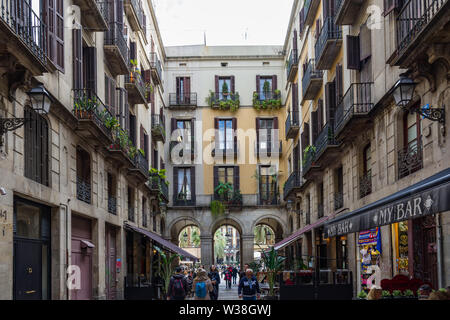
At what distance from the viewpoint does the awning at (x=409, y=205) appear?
26.9 feet

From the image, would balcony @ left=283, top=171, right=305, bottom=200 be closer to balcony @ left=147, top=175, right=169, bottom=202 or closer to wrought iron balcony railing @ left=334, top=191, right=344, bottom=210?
balcony @ left=147, top=175, right=169, bottom=202

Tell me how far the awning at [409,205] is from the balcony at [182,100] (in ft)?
90.0

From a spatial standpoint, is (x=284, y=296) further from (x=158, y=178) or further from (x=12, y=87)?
(x=158, y=178)

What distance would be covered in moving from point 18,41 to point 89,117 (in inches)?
246

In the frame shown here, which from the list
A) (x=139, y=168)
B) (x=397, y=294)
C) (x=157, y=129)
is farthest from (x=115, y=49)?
(x=397, y=294)

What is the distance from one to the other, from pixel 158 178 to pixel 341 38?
14.5 m

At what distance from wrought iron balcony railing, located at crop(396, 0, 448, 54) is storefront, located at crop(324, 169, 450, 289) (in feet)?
9.31

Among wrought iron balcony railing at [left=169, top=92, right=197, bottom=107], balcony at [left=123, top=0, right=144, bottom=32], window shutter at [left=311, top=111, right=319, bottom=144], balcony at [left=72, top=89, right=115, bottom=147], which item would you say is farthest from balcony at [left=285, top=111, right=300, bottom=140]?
balcony at [left=72, top=89, right=115, bottom=147]

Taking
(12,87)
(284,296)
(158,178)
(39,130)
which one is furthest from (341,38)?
(158,178)

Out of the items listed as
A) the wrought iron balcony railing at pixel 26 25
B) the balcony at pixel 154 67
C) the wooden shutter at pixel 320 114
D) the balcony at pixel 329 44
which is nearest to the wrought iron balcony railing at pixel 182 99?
the balcony at pixel 154 67

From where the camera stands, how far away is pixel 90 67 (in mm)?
18531

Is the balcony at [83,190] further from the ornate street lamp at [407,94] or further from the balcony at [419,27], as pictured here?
the ornate street lamp at [407,94]

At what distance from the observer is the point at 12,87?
1140 centimetres

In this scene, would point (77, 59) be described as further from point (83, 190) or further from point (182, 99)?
point (182, 99)
